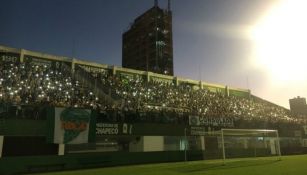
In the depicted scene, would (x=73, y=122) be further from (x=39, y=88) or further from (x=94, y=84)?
(x=94, y=84)

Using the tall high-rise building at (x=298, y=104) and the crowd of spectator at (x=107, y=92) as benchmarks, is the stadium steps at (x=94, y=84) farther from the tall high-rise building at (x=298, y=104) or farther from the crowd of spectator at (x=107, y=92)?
the tall high-rise building at (x=298, y=104)

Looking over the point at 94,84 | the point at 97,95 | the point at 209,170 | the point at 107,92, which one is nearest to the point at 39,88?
the point at 97,95

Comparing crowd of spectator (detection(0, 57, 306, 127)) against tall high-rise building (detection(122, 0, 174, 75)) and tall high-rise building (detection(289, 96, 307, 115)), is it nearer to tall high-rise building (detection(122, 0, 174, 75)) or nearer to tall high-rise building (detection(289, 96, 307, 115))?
tall high-rise building (detection(122, 0, 174, 75))

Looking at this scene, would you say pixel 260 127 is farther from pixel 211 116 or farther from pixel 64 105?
pixel 64 105

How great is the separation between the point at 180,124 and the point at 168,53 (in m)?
66.5

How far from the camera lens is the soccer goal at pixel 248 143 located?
136ft

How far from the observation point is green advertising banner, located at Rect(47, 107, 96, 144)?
2747 centimetres

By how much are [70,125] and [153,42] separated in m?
76.2

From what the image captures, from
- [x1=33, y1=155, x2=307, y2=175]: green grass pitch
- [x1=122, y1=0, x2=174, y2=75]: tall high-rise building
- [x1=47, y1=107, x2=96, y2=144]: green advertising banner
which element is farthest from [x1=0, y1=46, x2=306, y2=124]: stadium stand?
[x1=122, y1=0, x2=174, y2=75]: tall high-rise building

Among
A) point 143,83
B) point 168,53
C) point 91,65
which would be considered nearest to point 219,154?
point 143,83

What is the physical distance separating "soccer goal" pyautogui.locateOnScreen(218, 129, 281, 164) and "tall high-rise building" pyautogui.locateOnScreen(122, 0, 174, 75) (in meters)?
52.6

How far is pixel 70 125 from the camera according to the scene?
2831 cm

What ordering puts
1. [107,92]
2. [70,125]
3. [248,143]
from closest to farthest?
[70,125] < [107,92] < [248,143]

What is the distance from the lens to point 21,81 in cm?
3156
